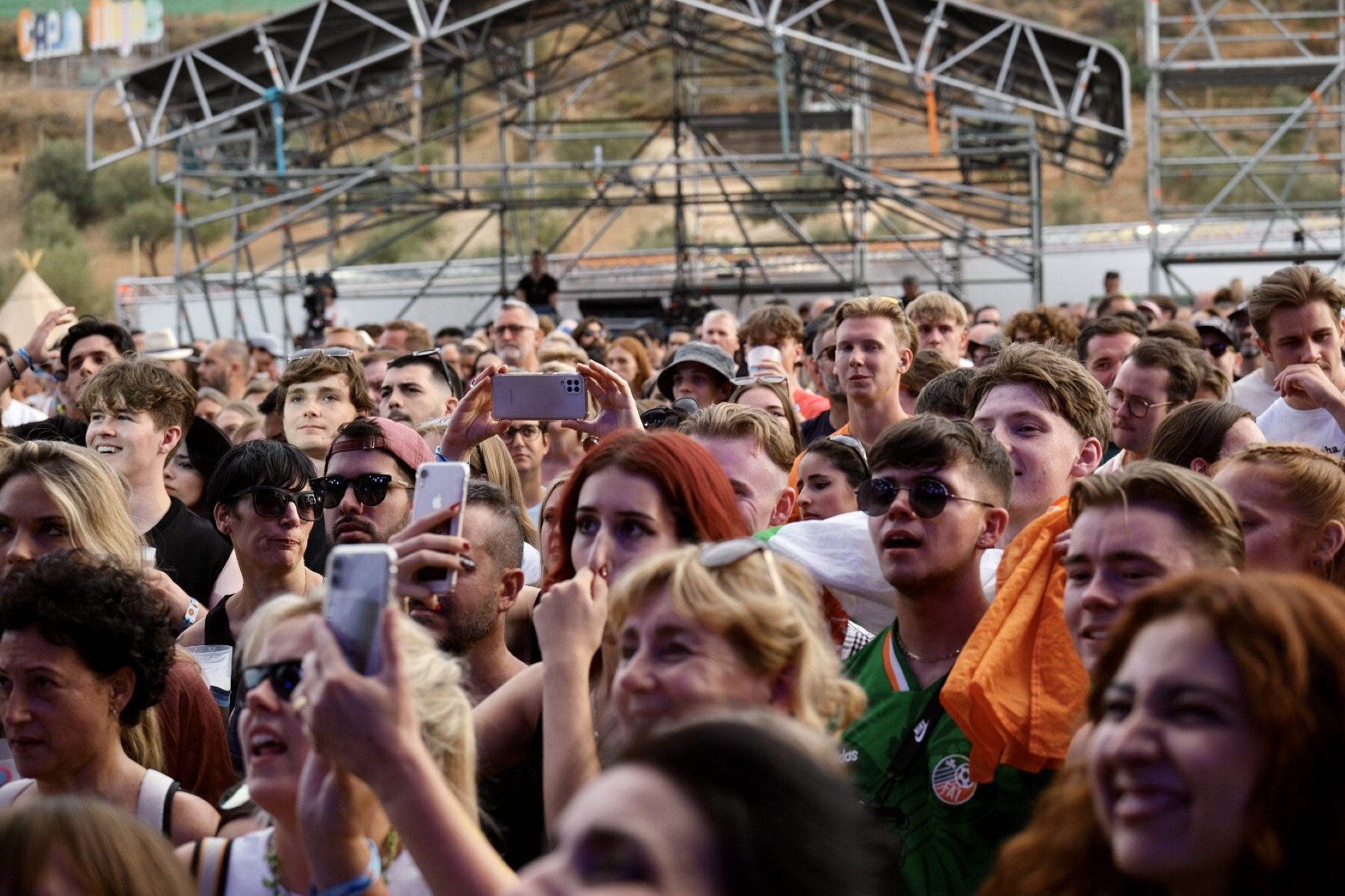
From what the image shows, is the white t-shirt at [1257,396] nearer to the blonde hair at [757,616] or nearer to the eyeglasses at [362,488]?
the eyeglasses at [362,488]

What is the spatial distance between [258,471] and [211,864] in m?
2.19

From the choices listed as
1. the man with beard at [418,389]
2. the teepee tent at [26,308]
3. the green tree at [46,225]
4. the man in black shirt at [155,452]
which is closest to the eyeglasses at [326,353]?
the man with beard at [418,389]

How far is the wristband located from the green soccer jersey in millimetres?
1179

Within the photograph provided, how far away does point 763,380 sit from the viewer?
616cm

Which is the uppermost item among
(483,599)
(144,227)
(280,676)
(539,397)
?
(144,227)

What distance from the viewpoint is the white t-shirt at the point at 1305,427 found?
5.32 m

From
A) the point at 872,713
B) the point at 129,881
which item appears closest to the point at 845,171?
the point at 872,713

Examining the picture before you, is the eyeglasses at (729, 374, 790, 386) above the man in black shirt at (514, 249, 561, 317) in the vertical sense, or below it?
below

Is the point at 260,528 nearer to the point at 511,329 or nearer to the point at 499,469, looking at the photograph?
the point at 499,469

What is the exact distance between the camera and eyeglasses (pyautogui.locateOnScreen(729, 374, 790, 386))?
614 centimetres

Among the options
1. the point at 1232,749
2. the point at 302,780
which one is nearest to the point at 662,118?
the point at 302,780

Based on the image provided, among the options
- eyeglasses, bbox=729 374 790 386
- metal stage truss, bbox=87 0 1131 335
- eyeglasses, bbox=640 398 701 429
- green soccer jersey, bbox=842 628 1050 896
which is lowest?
green soccer jersey, bbox=842 628 1050 896

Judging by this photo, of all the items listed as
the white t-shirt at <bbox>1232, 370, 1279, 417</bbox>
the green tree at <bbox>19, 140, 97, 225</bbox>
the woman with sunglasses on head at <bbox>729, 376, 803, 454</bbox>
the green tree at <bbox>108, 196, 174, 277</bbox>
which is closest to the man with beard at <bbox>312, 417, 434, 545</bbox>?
the woman with sunglasses on head at <bbox>729, 376, 803, 454</bbox>

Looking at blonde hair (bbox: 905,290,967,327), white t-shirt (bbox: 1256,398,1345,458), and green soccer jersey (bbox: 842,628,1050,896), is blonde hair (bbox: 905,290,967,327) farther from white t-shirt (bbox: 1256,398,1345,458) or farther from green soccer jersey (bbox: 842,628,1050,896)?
green soccer jersey (bbox: 842,628,1050,896)
